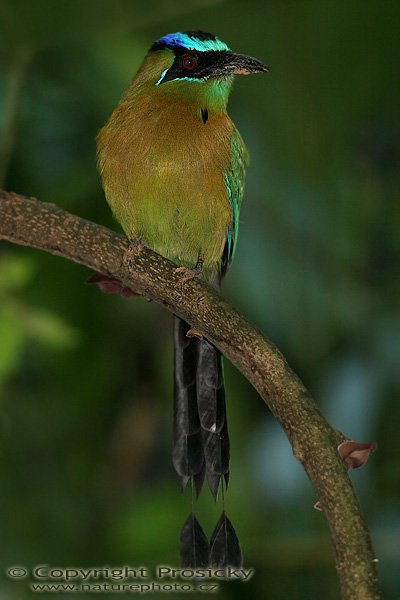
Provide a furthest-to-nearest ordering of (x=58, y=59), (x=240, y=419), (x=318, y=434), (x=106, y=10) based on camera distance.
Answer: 1. (x=58, y=59)
2. (x=240, y=419)
3. (x=106, y=10)
4. (x=318, y=434)

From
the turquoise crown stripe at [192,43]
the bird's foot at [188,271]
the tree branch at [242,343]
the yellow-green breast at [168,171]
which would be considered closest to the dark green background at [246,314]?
the turquoise crown stripe at [192,43]

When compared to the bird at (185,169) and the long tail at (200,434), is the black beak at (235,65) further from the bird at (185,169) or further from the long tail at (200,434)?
the long tail at (200,434)

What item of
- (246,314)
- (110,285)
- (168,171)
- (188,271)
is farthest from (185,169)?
(246,314)

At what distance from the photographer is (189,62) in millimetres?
2934

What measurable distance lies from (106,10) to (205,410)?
102cm

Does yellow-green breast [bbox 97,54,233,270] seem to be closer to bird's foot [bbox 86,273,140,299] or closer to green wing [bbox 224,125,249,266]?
green wing [bbox 224,125,249,266]

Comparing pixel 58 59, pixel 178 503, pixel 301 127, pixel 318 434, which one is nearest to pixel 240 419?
pixel 178 503

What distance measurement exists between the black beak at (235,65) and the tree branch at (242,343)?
829 mm

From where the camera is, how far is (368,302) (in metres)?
3.63

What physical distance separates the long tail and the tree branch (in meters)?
0.48

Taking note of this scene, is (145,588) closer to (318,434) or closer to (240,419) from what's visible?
(240,419)

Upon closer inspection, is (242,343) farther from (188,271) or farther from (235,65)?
(235,65)

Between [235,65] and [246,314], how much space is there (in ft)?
3.15

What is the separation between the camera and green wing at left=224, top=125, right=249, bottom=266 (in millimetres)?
2898
